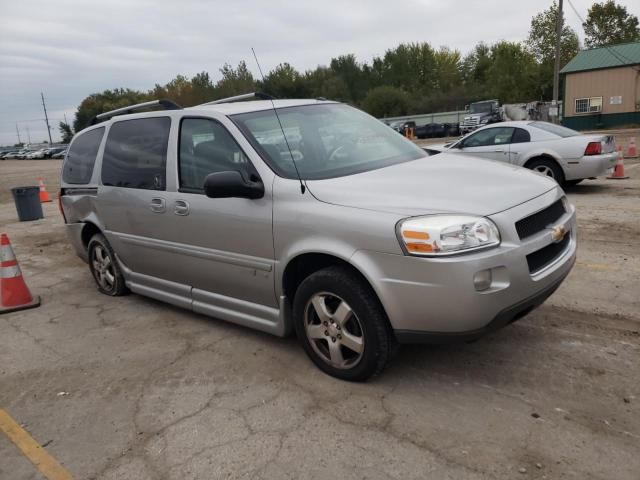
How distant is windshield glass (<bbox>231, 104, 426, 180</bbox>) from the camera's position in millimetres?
3650

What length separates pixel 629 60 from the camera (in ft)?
122

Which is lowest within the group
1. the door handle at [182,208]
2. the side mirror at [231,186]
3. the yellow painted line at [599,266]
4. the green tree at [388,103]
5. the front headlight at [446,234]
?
the yellow painted line at [599,266]

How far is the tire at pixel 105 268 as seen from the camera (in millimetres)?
5320

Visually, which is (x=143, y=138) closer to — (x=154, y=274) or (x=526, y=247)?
(x=154, y=274)

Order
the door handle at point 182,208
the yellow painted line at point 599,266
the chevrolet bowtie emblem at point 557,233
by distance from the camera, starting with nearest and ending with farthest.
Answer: the chevrolet bowtie emblem at point 557,233, the door handle at point 182,208, the yellow painted line at point 599,266

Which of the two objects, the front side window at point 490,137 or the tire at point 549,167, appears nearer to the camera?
the tire at point 549,167

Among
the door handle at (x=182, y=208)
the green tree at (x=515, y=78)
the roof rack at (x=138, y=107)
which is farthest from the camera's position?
the green tree at (x=515, y=78)

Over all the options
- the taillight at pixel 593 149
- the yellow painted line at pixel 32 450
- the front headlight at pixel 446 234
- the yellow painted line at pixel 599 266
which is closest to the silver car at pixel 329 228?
the front headlight at pixel 446 234

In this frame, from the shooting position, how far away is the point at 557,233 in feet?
10.7

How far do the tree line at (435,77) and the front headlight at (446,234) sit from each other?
38.4 m

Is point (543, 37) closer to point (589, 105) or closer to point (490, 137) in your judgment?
point (589, 105)

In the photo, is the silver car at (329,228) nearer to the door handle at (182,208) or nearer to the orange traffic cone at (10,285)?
the door handle at (182,208)

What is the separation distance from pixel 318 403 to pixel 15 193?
417 inches

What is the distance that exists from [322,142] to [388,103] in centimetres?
7037
